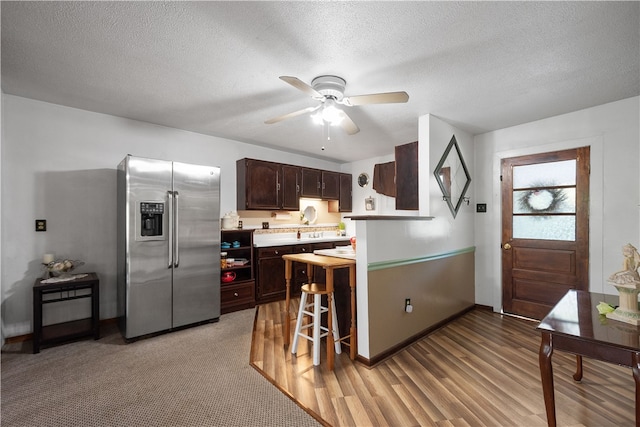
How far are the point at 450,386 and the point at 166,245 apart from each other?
3.02 meters

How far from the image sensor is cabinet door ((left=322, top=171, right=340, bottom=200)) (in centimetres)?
541

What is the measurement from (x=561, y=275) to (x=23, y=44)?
17.8 feet

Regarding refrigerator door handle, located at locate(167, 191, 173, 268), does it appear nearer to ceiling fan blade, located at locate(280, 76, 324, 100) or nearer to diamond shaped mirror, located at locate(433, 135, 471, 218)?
ceiling fan blade, located at locate(280, 76, 324, 100)

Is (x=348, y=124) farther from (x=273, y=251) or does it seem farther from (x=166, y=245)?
(x=273, y=251)

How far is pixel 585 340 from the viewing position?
136 centimetres

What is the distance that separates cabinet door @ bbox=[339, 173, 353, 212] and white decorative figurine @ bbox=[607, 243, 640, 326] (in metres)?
4.35

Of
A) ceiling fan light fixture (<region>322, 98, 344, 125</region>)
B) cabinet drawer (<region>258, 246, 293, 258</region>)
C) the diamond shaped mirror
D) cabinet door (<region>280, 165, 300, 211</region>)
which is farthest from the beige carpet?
the diamond shaped mirror

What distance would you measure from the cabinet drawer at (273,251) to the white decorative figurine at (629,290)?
365 centimetres

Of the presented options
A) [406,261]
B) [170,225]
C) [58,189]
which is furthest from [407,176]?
[58,189]

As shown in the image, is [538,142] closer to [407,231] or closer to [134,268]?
[407,231]

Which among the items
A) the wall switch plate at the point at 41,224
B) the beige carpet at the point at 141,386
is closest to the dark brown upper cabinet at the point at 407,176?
the beige carpet at the point at 141,386

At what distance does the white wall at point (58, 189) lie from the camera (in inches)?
110

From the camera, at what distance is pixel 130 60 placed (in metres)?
2.12

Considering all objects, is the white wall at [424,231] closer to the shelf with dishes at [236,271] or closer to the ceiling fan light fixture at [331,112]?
the ceiling fan light fixture at [331,112]
